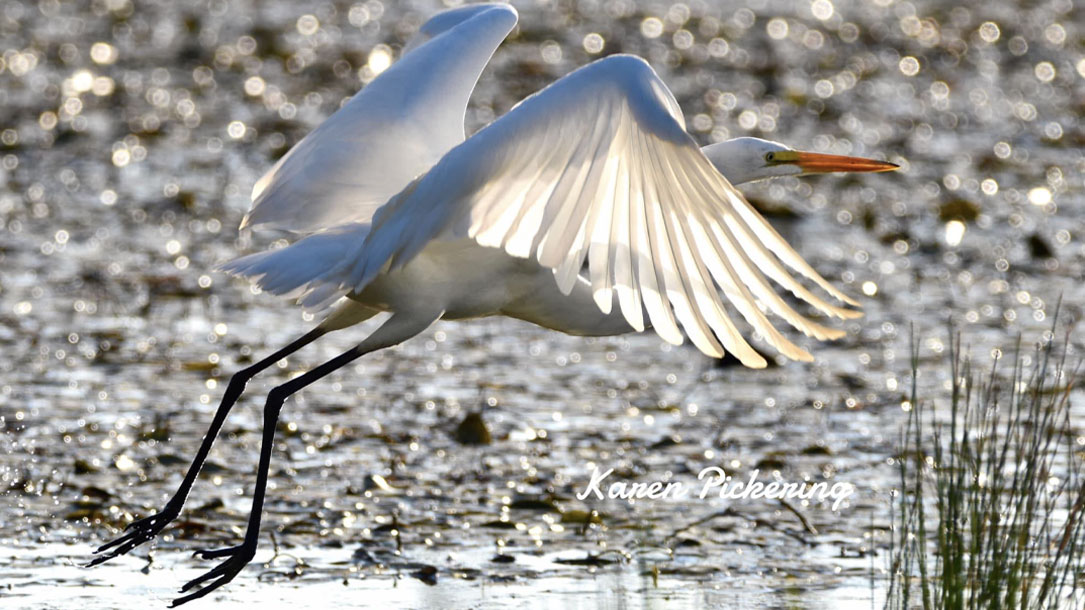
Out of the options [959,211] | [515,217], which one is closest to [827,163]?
[515,217]

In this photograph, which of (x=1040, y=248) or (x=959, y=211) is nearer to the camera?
(x=1040, y=248)

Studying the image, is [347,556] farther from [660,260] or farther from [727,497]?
[660,260]

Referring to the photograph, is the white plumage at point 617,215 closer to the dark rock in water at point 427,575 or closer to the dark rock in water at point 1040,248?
the dark rock in water at point 427,575

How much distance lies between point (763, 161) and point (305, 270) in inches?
52.1

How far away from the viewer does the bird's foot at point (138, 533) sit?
15.8ft

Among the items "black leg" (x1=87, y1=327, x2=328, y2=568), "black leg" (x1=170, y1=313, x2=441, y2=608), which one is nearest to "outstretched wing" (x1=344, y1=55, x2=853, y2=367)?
"black leg" (x1=170, y1=313, x2=441, y2=608)

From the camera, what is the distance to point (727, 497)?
558 cm

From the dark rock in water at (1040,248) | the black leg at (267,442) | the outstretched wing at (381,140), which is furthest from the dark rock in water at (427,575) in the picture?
the dark rock in water at (1040,248)

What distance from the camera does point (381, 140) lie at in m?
5.18

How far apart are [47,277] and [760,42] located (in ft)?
23.6

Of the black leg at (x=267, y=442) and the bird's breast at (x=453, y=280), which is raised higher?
the bird's breast at (x=453, y=280)

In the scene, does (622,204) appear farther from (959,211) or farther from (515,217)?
(959,211)

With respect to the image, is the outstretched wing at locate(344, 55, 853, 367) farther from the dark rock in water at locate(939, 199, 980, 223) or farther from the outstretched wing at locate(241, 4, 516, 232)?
the dark rock in water at locate(939, 199, 980, 223)

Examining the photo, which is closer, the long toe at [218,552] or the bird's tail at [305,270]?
the bird's tail at [305,270]
